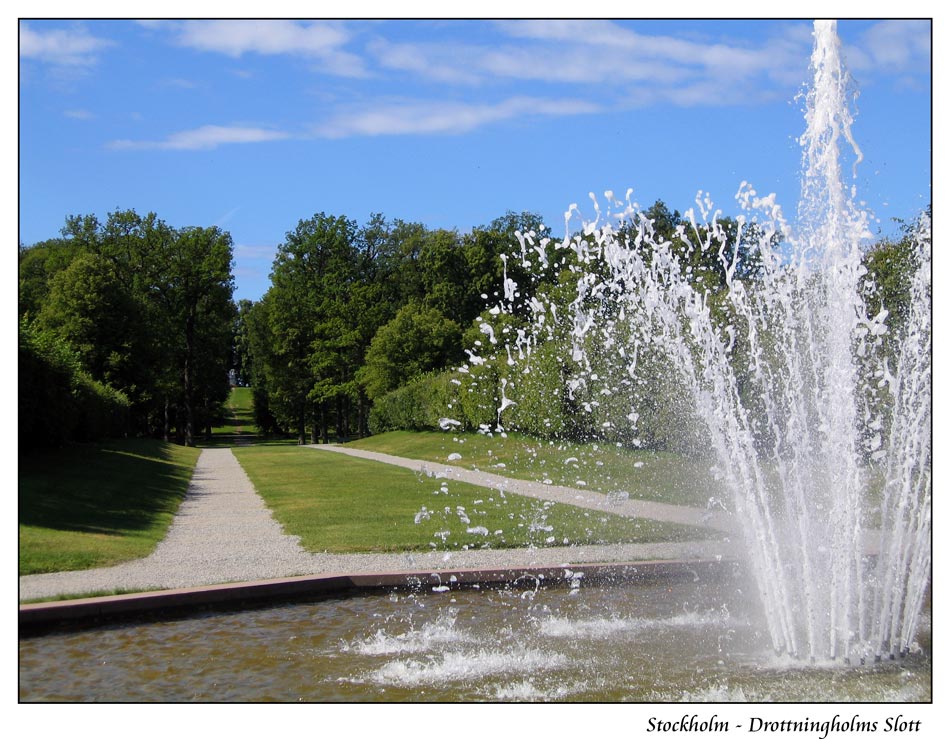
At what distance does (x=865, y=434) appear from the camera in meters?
18.7

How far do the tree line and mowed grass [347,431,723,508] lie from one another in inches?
49.4

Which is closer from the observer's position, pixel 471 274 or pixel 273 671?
pixel 273 671

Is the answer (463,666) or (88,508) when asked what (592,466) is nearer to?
(88,508)

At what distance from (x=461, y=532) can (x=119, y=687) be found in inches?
280

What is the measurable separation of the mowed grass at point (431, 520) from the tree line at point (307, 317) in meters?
11.3

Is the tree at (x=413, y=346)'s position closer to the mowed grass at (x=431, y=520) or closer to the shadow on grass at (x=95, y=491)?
the shadow on grass at (x=95, y=491)

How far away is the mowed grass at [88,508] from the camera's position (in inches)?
453

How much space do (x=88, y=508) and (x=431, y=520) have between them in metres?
6.03

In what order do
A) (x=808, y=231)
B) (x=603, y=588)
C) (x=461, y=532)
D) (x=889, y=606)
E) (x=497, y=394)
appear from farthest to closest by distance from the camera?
(x=497, y=394) → (x=461, y=532) → (x=603, y=588) → (x=808, y=231) → (x=889, y=606)

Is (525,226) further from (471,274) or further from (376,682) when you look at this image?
(376,682)

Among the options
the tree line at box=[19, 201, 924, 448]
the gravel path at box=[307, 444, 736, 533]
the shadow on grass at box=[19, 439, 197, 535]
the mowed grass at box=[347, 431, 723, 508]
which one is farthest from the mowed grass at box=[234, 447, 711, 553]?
the tree line at box=[19, 201, 924, 448]

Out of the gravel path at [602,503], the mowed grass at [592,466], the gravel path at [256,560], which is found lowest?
the gravel path at [256,560]

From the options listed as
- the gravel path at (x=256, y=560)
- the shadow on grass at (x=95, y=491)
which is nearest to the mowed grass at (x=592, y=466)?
the gravel path at (x=256, y=560)

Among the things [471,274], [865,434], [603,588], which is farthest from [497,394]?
[471,274]
